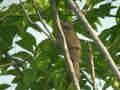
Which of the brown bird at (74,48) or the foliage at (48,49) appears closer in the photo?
the brown bird at (74,48)

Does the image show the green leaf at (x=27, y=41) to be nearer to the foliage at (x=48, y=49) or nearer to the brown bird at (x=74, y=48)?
the foliage at (x=48, y=49)

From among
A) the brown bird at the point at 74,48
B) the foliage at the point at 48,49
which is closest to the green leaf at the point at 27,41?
the foliage at the point at 48,49

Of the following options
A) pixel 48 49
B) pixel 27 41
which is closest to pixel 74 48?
pixel 48 49

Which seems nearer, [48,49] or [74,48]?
[74,48]

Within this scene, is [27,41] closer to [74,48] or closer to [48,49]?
[48,49]

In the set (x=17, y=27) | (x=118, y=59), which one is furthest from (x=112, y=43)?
(x=17, y=27)

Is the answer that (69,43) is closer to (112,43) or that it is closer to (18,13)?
(112,43)

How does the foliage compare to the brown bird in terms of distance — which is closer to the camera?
the brown bird

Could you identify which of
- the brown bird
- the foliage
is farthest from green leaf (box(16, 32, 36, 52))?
the brown bird

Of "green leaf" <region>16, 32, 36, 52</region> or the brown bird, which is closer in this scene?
the brown bird

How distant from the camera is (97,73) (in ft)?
3.16

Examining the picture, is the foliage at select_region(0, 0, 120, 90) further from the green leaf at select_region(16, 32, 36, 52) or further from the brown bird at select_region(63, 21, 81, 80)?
the brown bird at select_region(63, 21, 81, 80)

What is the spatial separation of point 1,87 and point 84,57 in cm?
44

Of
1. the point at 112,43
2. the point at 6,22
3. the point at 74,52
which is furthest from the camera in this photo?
the point at 6,22
